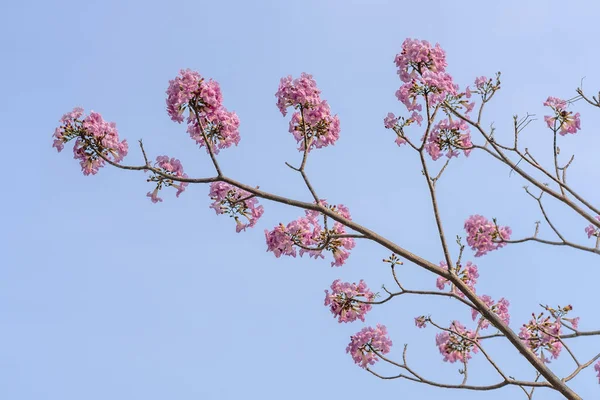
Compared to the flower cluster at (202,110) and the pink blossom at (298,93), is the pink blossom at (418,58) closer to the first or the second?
the pink blossom at (298,93)

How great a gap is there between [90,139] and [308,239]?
2185 mm

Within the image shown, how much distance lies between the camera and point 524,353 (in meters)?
6.28

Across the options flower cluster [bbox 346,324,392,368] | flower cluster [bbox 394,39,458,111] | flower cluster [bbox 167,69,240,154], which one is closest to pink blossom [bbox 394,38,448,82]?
flower cluster [bbox 394,39,458,111]

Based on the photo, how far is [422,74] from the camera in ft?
22.7

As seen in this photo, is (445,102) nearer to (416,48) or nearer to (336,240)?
(416,48)

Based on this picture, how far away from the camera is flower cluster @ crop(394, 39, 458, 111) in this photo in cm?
682

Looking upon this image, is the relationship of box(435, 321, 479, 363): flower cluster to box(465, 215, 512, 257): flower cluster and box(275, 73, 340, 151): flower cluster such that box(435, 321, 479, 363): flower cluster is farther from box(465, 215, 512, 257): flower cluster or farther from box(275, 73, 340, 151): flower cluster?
box(275, 73, 340, 151): flower cluster

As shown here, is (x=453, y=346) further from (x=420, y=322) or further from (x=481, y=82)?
(x=481, y=82)

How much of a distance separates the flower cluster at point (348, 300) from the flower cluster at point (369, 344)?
1.35 feet

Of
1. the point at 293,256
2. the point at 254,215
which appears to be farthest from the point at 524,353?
the point at 254,215

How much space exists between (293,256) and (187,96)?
1801mm

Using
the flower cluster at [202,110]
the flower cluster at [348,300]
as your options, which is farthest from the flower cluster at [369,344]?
the flower cluster at [202,110]

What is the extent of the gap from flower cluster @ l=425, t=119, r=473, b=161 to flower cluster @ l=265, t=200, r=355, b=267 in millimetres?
1079

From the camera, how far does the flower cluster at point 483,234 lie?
8.09 m
